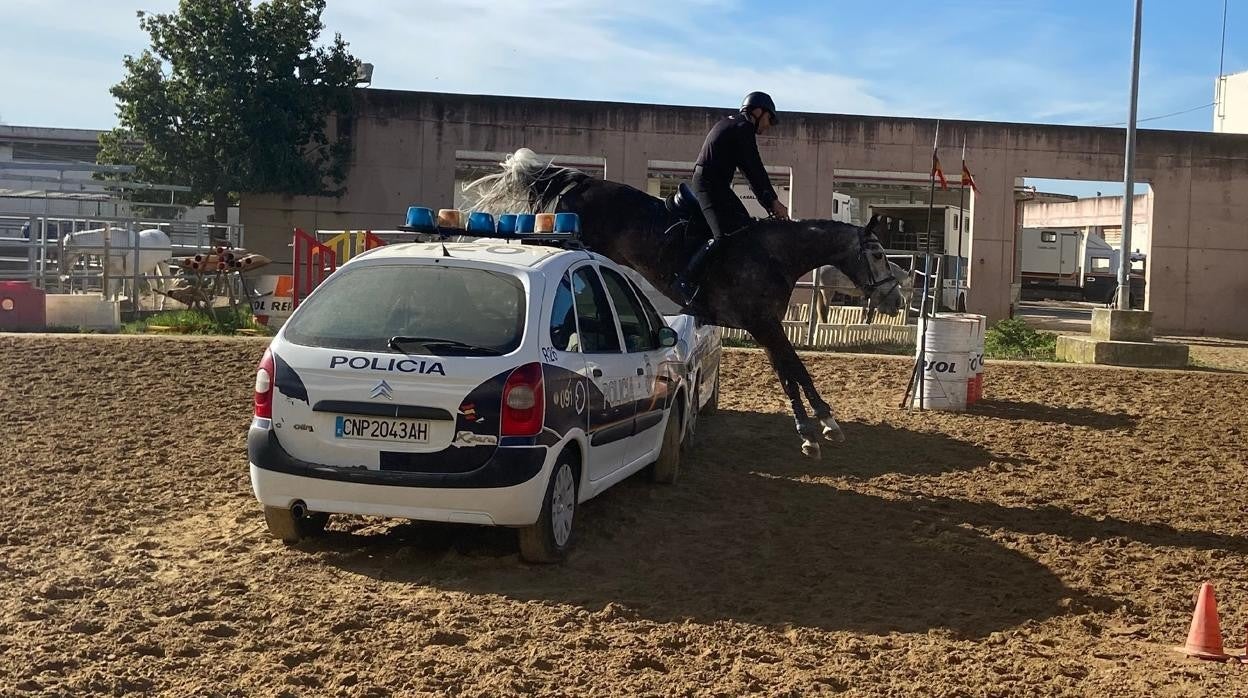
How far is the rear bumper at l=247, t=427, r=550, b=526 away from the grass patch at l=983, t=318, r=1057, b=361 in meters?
14.3

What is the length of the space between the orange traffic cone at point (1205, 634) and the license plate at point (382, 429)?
3.61 meters

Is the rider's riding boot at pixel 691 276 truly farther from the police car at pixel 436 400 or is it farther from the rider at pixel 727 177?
the police car at pixel 436 400

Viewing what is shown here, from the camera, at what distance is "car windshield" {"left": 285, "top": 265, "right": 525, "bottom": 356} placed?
257 inches

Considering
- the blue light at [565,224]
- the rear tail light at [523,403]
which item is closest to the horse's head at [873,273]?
the blue light at [565,224]

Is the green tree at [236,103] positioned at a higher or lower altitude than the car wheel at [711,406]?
Answer: higher

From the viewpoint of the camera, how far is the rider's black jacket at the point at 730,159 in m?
10.4

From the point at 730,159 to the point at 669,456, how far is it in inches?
109

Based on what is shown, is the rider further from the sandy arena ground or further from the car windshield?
the car windshield

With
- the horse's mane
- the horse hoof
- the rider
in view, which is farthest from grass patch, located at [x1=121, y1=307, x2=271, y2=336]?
the horse hoof

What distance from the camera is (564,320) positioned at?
702cm

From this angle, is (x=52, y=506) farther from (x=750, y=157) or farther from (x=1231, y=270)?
(x=1231, y=270)

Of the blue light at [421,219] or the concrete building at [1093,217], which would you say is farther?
the concrete building at [1093,217]

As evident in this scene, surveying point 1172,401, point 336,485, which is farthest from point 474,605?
point 1172,401

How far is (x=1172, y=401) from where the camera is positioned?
14406 mm
